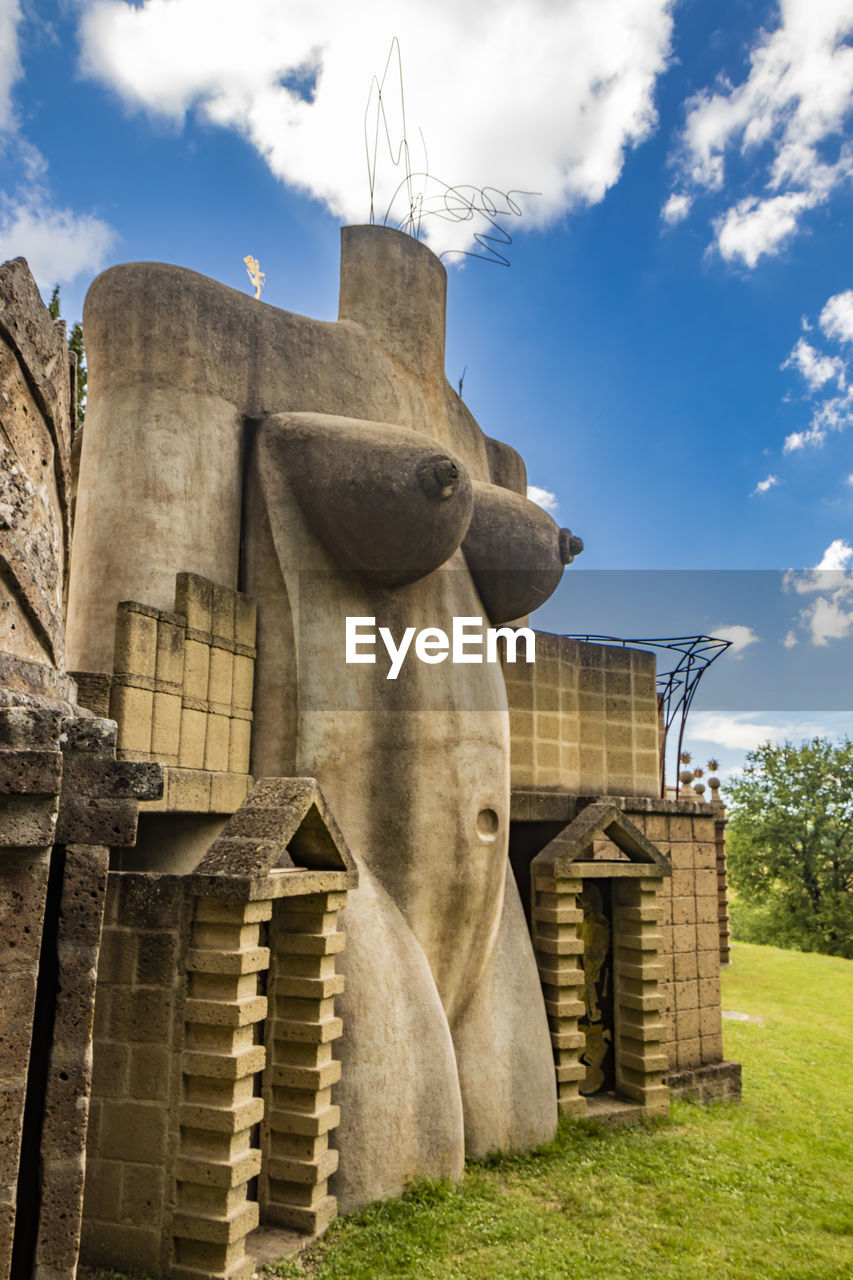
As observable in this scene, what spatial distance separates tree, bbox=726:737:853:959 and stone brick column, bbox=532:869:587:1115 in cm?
2779

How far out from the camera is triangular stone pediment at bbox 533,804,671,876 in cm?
→ 1009

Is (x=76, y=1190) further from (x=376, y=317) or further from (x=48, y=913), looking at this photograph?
(x=376, y=317)

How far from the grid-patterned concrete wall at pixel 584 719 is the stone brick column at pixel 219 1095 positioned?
200 inches

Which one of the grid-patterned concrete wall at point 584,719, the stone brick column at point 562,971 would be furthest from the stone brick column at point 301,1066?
the grid-patterned concrete wall at point 584,719

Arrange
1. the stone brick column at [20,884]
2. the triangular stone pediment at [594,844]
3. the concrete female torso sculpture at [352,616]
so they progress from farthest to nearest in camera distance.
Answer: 1. the triangular stone pediment at [594,844]
2. the concrete female torso sculpture at [352,616]
3. the stone brick column at [20,884]

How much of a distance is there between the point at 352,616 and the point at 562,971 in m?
4.18

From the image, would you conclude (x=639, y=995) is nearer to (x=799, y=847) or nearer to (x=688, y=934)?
(x=688, y=934)

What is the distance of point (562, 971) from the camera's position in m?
9.78

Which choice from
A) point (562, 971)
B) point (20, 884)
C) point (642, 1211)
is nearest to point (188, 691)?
point (20, 884)

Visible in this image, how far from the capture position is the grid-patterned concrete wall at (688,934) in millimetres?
11398

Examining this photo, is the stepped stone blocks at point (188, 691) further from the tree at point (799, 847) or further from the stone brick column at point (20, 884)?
the tree at point (799, 847)

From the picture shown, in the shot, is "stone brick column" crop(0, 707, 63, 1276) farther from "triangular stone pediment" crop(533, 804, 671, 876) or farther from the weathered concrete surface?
"triangular stone pediment" crop(533, 804, 671, 876)

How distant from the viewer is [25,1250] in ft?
10.4

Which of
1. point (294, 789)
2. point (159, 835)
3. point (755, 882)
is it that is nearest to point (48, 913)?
point (294, 789)
